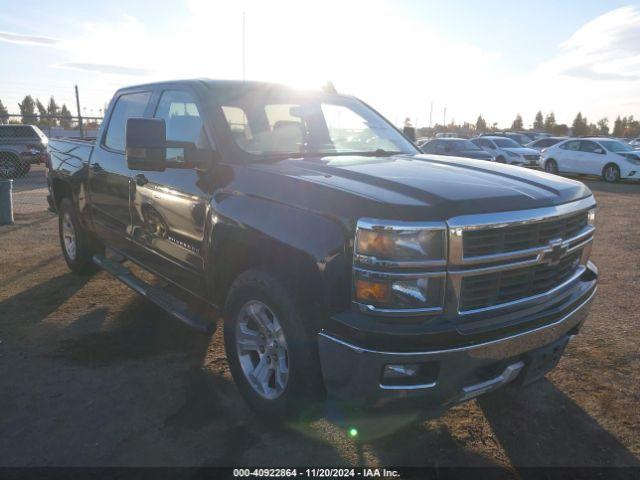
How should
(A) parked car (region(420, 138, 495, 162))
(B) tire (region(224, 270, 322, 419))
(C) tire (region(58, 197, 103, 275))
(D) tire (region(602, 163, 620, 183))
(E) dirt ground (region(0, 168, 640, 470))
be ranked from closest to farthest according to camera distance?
(B) tire (region(224, 270, 322, 419)) → (E) dirt ground (region(0, 168, 640, 470)) → (C) tire (region(58, 197, 103, 275)) → (A) parked car (region(420, 138, 495, 162)) → (D) tire (region(602, 163, 620, 183))

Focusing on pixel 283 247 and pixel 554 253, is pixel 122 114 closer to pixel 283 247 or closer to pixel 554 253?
pixel 283 247

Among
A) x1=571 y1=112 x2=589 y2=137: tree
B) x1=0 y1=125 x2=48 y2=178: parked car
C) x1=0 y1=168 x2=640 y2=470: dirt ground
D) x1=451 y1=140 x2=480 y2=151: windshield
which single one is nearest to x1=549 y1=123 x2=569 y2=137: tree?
x1=571 y1=112 x2=589 y2=137: tree

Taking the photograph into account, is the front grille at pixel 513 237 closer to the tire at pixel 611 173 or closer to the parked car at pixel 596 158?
the parked car at pixel 596 158

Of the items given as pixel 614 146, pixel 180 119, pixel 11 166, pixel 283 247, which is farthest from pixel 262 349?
pixel 614 146

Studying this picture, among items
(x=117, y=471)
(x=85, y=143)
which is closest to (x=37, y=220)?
(x=85, y=143)

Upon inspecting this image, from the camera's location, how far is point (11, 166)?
1664cm

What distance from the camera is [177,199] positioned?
348 cm

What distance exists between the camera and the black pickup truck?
2.23 meters

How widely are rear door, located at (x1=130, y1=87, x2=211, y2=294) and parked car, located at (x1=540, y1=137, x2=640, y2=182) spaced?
711 inches

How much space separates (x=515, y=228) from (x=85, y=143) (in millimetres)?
4542

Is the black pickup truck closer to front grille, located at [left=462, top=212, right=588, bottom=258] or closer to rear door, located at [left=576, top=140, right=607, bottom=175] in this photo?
front grille, located at [left=462, top=212, right=588, bottom=258]

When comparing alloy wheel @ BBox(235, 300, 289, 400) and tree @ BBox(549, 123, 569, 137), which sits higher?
tree @ BBox(549, 123, 569, 137)

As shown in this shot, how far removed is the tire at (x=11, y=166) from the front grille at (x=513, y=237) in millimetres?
17799

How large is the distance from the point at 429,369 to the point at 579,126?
99995 millimetres
